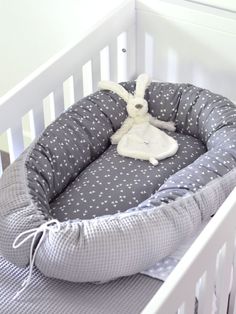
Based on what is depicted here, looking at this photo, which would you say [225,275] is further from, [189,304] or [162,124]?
[162,124]

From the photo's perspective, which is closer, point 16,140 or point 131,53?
point 16,140

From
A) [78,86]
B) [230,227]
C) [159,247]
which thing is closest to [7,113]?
[78,86]

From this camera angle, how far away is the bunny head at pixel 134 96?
6.07 feet

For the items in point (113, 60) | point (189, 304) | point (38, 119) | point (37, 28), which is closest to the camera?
point (189, 304)

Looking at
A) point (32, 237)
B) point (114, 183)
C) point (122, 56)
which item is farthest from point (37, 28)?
point (32, 237)

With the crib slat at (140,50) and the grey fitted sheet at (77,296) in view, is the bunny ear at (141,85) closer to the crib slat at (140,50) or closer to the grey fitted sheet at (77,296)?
the crib slat at (140,50)

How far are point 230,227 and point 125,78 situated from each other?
3.00 ft

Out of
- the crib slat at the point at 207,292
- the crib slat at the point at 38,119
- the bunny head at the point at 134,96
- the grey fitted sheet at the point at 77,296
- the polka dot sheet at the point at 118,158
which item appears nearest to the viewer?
the crib slat at the point at 207,292

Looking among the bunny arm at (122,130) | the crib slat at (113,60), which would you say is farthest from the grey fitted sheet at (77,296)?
the crib slat at (113,60)

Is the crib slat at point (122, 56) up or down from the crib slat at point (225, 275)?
up

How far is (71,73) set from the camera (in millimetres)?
1816

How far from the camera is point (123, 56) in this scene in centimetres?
207

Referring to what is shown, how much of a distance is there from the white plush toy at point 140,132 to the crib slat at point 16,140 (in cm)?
25

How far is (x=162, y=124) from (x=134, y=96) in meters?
0.11
